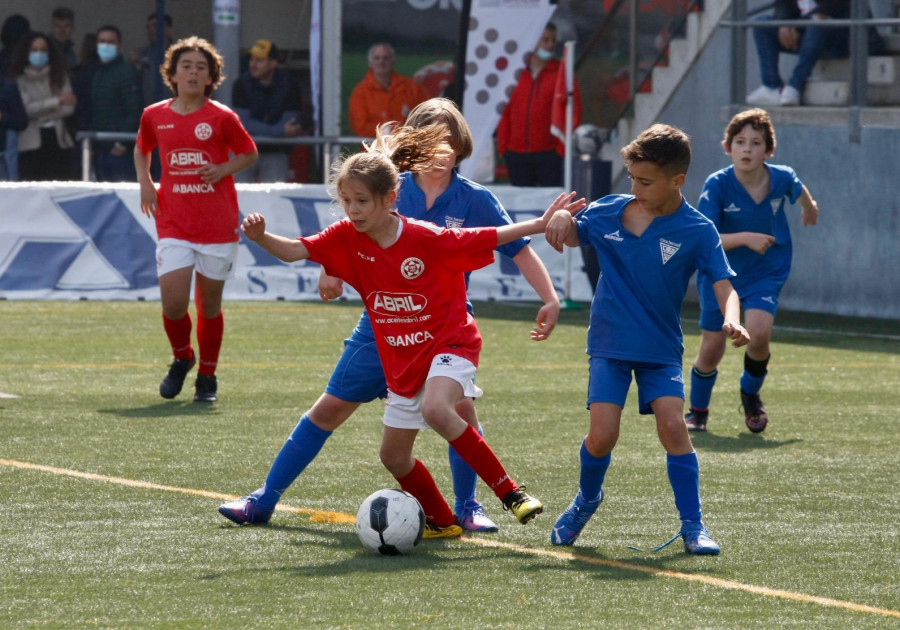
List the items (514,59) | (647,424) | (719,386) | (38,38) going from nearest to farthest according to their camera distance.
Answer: (647,424), (719,386), (514,59), (38,38)

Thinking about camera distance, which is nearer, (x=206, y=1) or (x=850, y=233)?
(x=850, y=233)

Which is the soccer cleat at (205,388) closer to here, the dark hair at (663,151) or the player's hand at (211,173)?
the player's hand at (211,173)

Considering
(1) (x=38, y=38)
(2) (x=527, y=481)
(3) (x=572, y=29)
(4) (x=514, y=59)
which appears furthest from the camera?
(3) (x=572, y=29)

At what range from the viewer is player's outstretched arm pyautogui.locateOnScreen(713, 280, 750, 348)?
5406 mm

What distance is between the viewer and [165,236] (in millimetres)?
9531

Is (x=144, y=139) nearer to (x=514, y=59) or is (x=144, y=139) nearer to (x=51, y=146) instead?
(x=514, y=59)

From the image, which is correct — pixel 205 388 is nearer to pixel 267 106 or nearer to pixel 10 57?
pixel 267 106

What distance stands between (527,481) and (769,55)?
401 inches

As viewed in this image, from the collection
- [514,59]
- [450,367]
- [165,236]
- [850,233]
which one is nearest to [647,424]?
[165,236]

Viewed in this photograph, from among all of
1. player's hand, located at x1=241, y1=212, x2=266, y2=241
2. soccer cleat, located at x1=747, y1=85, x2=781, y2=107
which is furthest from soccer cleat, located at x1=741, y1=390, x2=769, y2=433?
soccer cleat, located at x1=747, y1=85, x2=781, y2=107

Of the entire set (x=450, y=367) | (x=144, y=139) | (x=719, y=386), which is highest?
(x=144, y=139)

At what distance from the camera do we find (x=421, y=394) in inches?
227

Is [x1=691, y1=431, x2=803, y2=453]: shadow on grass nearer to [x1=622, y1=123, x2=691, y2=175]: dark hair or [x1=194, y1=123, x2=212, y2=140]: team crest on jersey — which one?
[x1=622, y1=123, x2=691, y2=175]: dark hair

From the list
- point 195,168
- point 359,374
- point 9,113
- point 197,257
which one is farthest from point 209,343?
point 9,113
